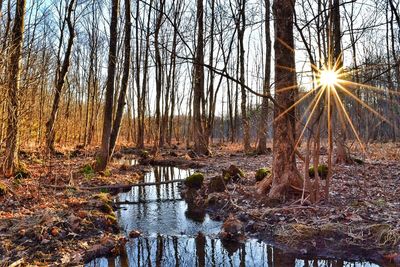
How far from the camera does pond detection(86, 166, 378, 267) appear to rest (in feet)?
17.2

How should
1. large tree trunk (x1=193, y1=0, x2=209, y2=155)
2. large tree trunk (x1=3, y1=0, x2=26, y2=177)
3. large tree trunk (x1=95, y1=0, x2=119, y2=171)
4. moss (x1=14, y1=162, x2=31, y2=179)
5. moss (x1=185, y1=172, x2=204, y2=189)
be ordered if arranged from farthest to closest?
1. large tree trunk (x1=193, y1=0, x2=209, y2=155)
2. large tree trunk (x1=95, y1=0, x2=119, y2=171)
3. moss (x1=185, y1=172, x2=204, y2=189)
4. moss (x1=14, y1=162, x2=31, y2=179)
5. large tree trunk (x1=3, y1=0, x2=26, y2=177)

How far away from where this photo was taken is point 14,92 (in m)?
7.18

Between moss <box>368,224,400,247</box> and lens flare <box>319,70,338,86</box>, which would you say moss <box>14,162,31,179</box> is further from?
moss <box>368,224,400,247</box>

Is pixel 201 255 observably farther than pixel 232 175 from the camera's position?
No

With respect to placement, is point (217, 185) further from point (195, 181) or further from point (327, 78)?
point (327, 78)

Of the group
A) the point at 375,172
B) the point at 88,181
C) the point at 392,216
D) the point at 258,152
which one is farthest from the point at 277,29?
the point at 258,152

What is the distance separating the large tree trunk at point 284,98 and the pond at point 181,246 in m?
1.77

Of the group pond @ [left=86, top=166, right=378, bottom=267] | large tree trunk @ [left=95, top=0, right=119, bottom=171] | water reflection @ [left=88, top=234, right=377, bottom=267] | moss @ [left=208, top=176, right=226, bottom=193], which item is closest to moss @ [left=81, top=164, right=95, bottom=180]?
large tree trunk @ [left=95, top=0, right=119, bottom=171]

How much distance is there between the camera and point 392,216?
596 centimetres

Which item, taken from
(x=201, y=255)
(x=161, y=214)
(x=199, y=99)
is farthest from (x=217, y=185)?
(x=199, y=99)

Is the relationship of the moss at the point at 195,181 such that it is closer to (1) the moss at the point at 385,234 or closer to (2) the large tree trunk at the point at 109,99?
(2) the large tree trunk at the point at 109,99

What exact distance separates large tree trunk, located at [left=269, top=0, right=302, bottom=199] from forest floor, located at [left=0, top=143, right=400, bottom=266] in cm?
47

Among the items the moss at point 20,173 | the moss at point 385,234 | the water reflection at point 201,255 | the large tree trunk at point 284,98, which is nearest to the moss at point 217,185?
the large tree trunk at point 284,98

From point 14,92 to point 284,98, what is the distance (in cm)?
568
